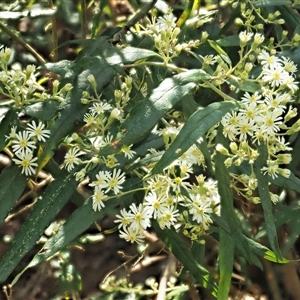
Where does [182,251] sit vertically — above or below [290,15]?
below

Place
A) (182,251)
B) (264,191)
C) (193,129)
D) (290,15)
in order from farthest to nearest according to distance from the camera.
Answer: (290,15)
(182,251)
(264,191)
(193,129)

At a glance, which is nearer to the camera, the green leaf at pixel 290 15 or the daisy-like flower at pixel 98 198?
the daisy-like flower at pixel 98 198

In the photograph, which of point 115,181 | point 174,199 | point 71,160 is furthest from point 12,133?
point 174,199

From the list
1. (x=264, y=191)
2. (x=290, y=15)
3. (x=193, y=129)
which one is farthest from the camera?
(x=290, y=15)

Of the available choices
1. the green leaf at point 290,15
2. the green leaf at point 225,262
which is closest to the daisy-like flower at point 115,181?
the green leaf at point 225,262

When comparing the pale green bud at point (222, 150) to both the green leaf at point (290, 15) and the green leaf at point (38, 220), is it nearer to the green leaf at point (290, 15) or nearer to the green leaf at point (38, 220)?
the green leaf at point (38, 220)

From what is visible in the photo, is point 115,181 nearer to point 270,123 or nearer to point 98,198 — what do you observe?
point 98,198
